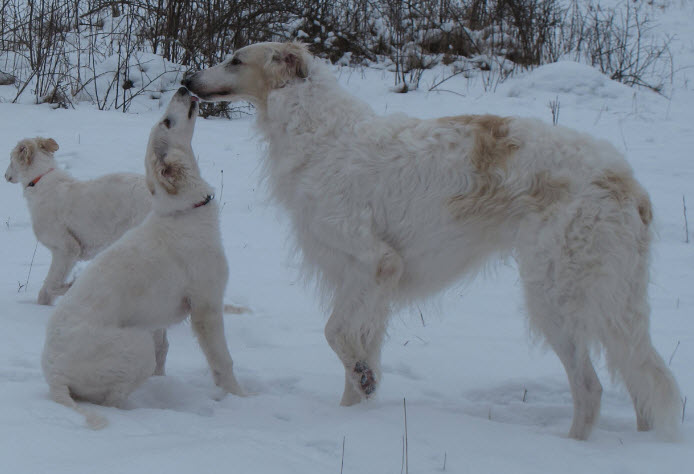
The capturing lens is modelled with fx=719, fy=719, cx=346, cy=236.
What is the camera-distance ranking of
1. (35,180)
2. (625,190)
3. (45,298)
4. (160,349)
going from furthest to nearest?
(35,180), (45,298), (160,349), (625,190)

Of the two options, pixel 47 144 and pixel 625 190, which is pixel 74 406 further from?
pixel 47 144

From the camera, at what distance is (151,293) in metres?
3.52

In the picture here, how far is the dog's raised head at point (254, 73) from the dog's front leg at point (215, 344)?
1.16 metres

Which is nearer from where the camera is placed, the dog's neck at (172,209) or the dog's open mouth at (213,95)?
the dog's neck at (172,209)

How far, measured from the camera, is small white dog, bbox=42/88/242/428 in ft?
→ 10.5

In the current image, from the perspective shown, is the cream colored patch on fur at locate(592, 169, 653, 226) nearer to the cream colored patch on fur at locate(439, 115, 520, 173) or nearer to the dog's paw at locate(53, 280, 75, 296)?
the cream colored patch on fur at locate(439, 115, 520, 173)

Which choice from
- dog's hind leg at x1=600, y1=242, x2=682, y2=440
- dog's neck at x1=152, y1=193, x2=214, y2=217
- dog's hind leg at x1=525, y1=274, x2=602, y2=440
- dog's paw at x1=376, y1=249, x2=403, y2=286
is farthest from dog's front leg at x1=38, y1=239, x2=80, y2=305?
dog's hind leg at x1=600, y1=242, x2=682, y2=440

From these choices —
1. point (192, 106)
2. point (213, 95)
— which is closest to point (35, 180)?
point (192, 106)

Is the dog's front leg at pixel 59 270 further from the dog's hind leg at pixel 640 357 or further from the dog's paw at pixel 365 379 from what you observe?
the dog's hind leg at pixel 640 357

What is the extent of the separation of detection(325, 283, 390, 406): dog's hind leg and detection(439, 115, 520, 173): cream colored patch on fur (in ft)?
2.66

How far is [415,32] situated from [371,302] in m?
9.05

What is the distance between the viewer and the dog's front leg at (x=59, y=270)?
17.1 feet

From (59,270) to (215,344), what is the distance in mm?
2215

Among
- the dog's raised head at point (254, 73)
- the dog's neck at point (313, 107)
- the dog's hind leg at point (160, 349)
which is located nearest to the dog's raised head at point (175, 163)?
the dog's raised head at point (254, 73)
